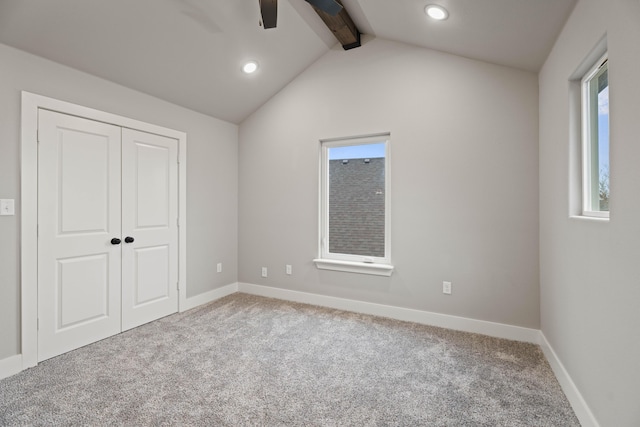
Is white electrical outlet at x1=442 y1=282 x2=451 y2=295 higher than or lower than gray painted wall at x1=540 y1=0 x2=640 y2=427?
lower

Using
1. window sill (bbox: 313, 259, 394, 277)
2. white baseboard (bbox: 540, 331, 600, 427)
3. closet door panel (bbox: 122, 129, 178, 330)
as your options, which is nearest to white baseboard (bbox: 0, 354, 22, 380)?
closet door panel (bbox: 122, 129, 178, 330)

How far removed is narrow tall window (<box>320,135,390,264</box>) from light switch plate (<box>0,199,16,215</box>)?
2.71 m

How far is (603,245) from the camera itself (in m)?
1.50

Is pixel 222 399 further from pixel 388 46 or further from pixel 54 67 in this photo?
pixel 388 46

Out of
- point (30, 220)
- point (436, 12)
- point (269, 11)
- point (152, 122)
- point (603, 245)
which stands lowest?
point (603, 245)

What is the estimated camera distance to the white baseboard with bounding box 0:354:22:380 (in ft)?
7.10

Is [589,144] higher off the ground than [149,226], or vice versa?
[589,144]

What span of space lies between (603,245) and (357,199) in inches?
91.3

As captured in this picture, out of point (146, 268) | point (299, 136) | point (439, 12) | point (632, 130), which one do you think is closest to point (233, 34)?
point (299, 136)

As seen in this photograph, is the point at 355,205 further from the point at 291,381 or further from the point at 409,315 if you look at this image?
the point at 291,381

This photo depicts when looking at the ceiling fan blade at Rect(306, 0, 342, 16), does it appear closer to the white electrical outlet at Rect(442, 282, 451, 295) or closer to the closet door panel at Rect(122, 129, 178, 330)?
the closet door panel at Rect(122, 129, 178, 330)

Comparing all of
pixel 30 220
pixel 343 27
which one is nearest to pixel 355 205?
pixel 343 27

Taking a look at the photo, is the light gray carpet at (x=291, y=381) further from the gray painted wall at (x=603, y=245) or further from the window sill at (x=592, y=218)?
the window sill at (x=592, y=218)

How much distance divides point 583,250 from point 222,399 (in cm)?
230
